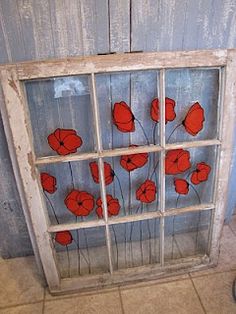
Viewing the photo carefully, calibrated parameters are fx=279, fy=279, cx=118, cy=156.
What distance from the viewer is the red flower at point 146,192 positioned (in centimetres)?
140

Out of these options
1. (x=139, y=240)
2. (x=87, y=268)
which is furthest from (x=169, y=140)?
(x=87, y=268)

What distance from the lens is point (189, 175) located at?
A: 4.83 feet

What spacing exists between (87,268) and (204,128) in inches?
38.1

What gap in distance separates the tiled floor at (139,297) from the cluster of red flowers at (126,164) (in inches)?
11.7

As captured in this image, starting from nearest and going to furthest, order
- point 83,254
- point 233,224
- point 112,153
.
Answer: point 112,153 < point 83,254 < point 233,224

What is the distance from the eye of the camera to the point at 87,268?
1.53 metres

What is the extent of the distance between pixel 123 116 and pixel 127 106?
0.05 m

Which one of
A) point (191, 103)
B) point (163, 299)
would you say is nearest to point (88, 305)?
point (163, 299)

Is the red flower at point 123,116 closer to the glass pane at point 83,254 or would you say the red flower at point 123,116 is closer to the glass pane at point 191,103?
the glass pane at point 191,103

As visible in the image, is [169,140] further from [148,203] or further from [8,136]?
[8,136]

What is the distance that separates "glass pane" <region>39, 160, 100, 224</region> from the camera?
1336 millimetres

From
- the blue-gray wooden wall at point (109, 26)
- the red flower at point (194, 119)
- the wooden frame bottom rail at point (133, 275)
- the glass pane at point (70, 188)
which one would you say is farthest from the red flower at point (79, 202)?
the red flower at point (194, 119)

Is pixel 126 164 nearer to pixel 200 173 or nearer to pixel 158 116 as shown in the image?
pixel 158 116

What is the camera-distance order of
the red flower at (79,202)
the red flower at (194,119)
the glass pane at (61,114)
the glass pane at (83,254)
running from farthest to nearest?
the glass pane at (83,254) → the red flower at (79,202) → the red flower at (194,119) → the glass pane at (61,114)
